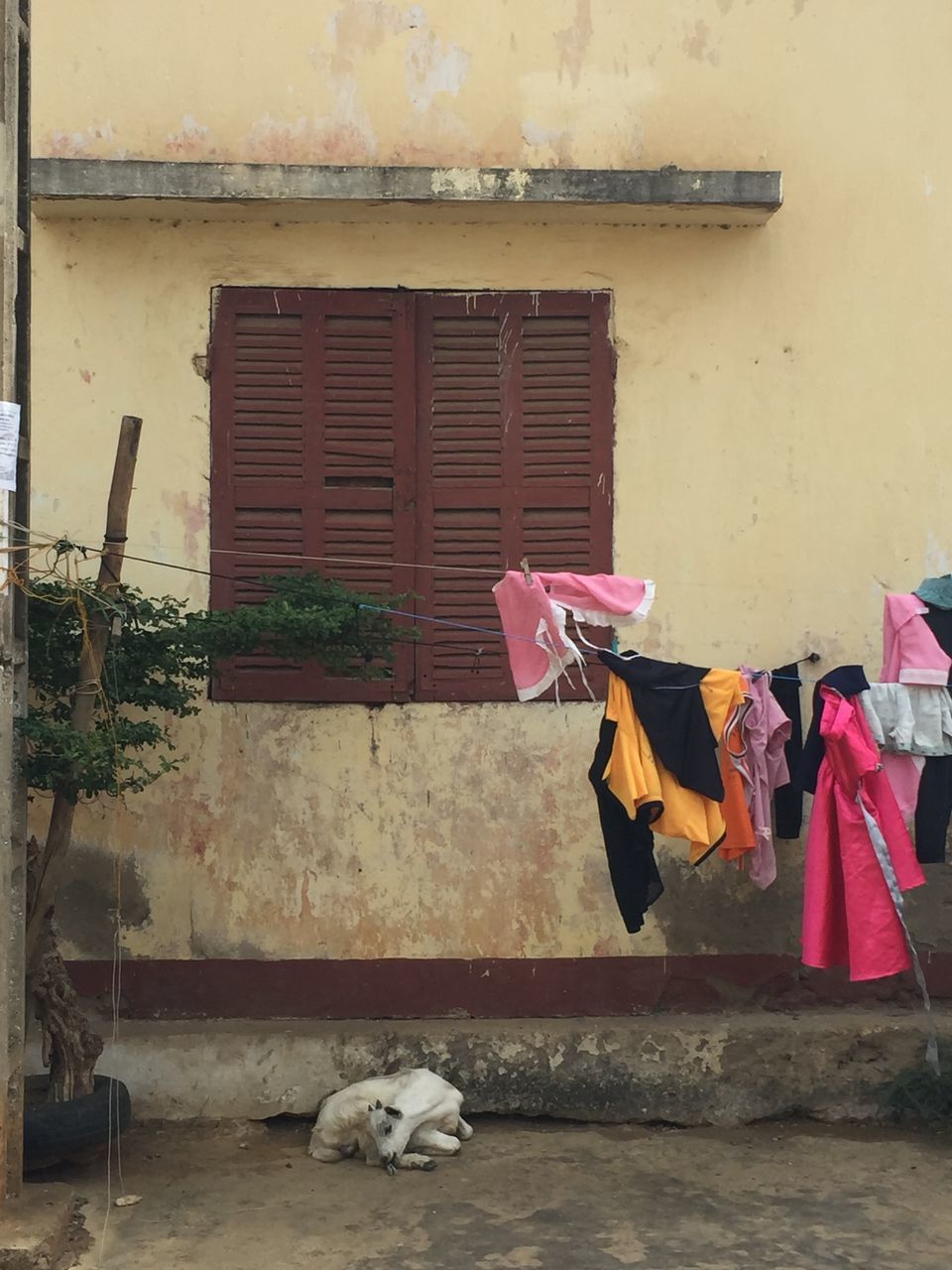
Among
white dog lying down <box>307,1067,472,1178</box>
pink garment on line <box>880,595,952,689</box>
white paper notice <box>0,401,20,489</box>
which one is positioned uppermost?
white paper notice <box>0,401,20,489</box>

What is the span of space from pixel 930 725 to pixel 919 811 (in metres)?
0.33

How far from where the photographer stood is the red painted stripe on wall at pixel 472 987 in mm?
5590

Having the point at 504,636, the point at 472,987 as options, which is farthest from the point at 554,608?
the point at 472,987

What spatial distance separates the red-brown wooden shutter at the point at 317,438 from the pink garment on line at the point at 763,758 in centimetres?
135

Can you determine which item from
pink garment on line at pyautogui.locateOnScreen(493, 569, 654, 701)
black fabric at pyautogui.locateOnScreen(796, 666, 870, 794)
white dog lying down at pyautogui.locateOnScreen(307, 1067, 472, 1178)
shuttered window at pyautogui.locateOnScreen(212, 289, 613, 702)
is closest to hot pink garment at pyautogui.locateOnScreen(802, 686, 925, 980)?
black fabric at pyautogui.locateOnScreen(796, 666, 870, 794)

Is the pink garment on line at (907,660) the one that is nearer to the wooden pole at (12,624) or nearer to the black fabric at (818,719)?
the black fabric at (818,719)

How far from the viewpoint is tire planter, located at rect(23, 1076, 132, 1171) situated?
4664mm

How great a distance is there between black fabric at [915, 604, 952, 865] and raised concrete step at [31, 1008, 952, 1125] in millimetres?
803

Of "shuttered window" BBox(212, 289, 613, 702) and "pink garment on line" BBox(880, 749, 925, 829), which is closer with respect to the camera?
"pink garment on line" BBox(880, 749, 925, 829)

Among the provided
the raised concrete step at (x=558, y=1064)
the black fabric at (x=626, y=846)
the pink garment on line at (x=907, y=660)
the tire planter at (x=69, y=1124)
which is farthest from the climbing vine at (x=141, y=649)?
the pink garment on line at (x=907, y=660)

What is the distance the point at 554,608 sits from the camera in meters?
4.69

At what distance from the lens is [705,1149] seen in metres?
5.26

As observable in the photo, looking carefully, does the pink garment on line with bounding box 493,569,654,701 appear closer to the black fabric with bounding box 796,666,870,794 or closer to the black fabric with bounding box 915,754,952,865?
the black fabric with bounding box 796,666,870,794

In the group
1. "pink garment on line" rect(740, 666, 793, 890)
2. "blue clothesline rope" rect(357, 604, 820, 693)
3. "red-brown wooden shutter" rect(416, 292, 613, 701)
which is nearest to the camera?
"blue clothesline rope" rect(357, 604, 820, 693)
